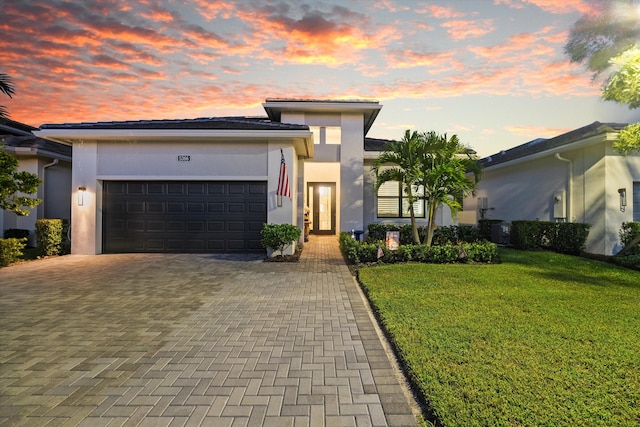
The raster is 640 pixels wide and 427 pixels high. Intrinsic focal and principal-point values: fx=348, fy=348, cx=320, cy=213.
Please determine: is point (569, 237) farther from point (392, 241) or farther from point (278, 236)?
point (278, 236)

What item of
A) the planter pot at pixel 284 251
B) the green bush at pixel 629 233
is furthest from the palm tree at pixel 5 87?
the green bush at pixel 629 233

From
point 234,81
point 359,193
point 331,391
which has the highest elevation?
point 234,81

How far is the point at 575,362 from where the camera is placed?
3.41 meters

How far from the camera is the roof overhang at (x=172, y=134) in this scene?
35.0 ft

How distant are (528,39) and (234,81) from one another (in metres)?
9.66

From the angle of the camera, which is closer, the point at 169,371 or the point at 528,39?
the point at 169,371

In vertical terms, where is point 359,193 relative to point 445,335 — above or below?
above

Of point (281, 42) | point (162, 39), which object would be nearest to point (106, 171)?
point (162, 39)

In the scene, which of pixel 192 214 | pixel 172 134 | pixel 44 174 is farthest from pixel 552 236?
pixel 44 174

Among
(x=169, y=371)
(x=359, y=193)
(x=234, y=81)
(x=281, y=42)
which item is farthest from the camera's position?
(x=359, y=193)

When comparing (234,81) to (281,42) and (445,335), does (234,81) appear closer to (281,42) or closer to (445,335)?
(281,42)

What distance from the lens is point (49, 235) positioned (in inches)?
427

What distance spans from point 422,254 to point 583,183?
6421mm

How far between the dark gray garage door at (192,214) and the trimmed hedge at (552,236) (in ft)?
29.9
